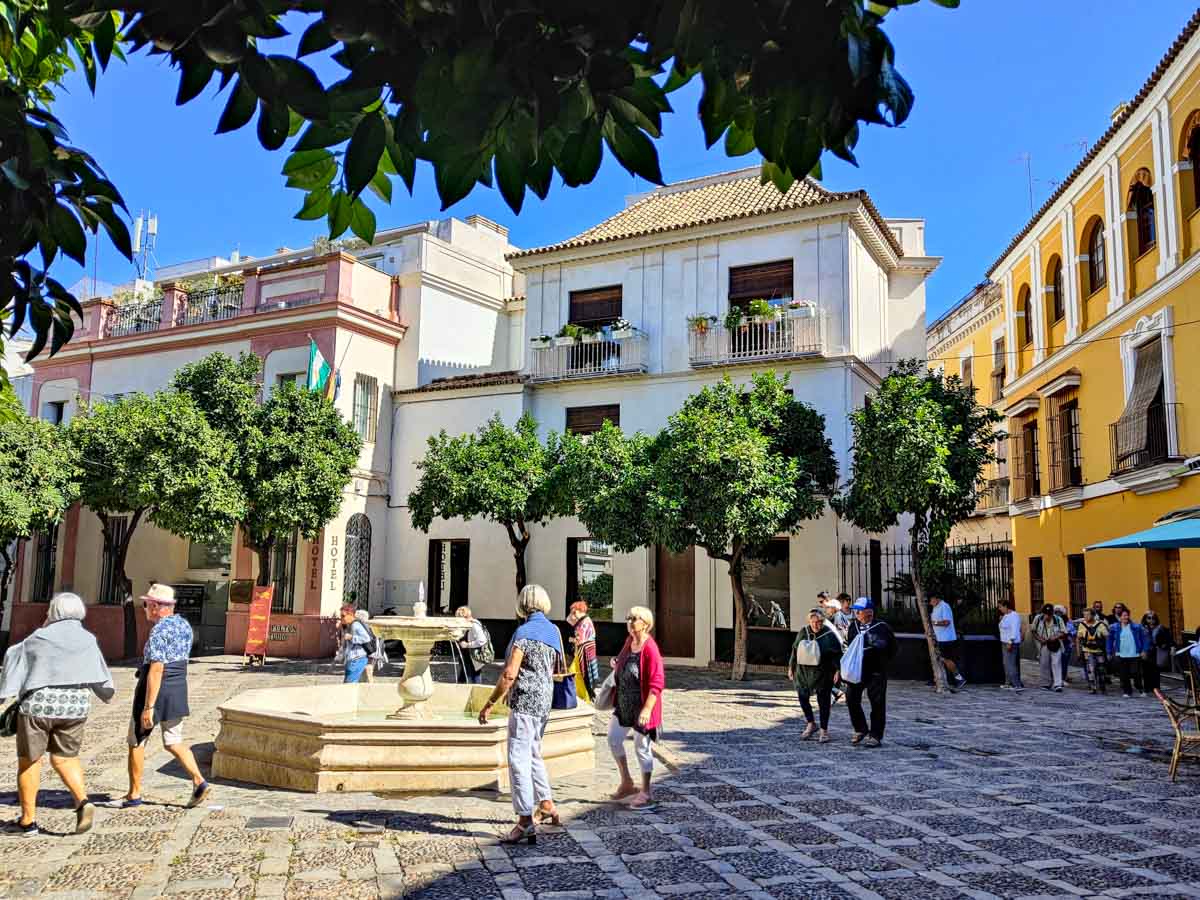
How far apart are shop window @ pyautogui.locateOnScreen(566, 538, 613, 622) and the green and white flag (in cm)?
634

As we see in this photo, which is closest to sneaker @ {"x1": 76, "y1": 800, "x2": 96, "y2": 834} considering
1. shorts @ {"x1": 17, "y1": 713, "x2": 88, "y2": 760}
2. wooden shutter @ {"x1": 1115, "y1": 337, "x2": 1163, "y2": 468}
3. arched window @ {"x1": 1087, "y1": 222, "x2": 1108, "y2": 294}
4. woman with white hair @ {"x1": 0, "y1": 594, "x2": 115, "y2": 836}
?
woman with white hair @ {"x1": 0, "y1": 594, "x2": 115, "y2": 836}

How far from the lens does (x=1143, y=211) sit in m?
19.8

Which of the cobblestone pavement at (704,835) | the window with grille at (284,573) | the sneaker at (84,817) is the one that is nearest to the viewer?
the cobblestone pavement at (704,835)

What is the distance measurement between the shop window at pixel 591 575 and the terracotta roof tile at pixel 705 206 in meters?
6.82

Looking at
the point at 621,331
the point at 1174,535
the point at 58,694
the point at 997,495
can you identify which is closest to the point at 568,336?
the point at 621,331

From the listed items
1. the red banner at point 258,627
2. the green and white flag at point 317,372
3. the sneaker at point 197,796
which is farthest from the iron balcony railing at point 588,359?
the sneaker at point 197,796

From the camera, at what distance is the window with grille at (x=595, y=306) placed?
22250 millimetres

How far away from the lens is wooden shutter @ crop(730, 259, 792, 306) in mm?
20406

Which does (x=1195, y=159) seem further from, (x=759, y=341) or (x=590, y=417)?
(x=590, y=417)

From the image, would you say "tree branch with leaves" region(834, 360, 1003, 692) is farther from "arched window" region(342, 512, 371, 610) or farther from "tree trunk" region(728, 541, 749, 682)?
"arched window" region(342, 512, 371, 610)

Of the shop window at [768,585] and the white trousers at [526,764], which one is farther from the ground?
the shop window at [768,585]

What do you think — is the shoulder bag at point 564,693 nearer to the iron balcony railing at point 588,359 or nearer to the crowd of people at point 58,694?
the crowd of people at point 58,694

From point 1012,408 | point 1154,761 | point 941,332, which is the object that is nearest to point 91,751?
point 1154,761

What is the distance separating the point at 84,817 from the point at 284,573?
15.9 meters
